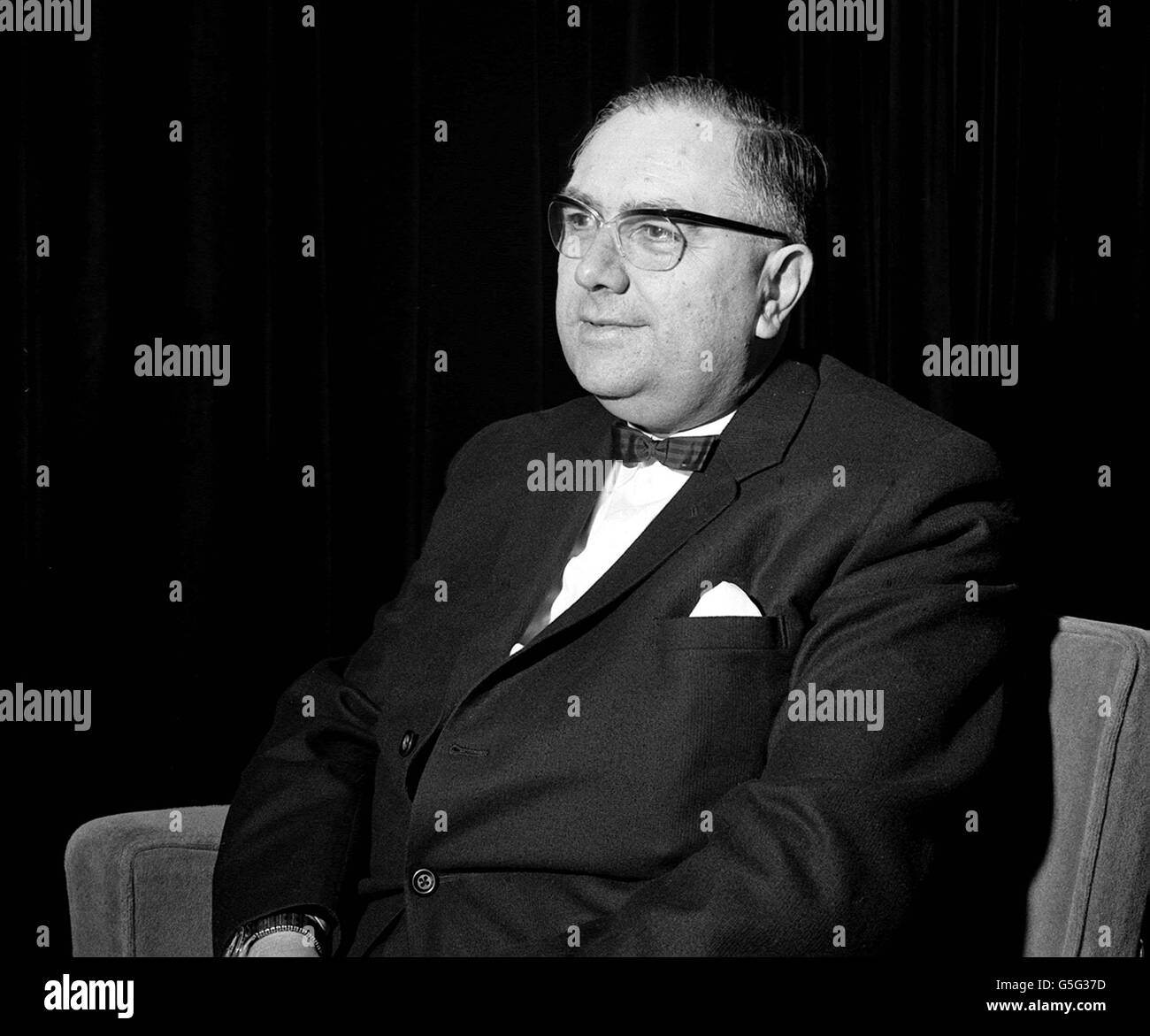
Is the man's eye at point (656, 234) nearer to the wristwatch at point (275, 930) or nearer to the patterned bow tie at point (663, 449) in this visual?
the patterned bow tie at point (663, 449)

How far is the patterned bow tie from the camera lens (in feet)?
5.83

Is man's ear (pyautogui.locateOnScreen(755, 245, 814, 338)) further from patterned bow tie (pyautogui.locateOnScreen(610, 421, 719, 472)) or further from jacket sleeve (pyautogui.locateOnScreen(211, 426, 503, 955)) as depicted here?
jacket sleeve (pyautogui.locateOnScreen(211, 426, 503, 955))

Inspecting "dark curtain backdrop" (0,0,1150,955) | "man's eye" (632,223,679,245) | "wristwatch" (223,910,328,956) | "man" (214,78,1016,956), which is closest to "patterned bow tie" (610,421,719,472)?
"man" (214,78,1016,956)

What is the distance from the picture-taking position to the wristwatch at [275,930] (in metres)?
1.71

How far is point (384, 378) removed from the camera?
2.73 meters

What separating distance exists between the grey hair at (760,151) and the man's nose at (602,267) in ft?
0.60

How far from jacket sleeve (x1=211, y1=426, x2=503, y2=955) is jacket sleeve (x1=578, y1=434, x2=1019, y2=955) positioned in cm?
44

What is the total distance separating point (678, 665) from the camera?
1.56 m

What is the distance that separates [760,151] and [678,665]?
72 cm

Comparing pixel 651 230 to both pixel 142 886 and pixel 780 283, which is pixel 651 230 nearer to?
pixel 780 283

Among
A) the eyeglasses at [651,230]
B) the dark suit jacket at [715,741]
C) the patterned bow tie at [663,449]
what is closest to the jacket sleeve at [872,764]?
the dark suit jacket at [715,741]

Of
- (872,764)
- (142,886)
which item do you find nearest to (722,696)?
(872,764)
